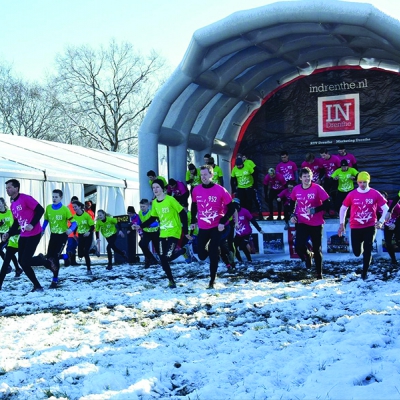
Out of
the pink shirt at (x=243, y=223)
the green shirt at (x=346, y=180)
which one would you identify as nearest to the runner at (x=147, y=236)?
the pink shirt at (x=243, y=223)

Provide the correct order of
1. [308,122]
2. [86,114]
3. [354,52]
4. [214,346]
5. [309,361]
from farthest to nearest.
Result: [86,114] → [308,122] → [354,52] → [214,346] → [309,361]

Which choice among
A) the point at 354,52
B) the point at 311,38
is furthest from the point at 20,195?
the point at 354,52

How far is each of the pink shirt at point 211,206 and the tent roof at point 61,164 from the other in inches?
345

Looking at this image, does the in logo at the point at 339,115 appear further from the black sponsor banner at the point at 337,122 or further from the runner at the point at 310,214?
the runner at the point at 310,214

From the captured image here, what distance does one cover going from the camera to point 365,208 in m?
10.1

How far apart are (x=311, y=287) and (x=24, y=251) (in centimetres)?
439

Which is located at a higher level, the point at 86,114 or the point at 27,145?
the point at 86,114

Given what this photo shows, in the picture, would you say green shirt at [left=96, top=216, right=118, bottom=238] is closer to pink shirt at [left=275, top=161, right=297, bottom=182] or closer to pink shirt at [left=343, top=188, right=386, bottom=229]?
pink shirt at [left=275, top=161, right=297, bottom=182]

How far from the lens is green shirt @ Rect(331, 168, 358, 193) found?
15977mm

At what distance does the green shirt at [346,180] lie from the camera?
52.4 ft

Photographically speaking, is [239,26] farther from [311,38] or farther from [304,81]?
[304,81]

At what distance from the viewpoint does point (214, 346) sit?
573 cm

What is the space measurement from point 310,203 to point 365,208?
94 centimetres

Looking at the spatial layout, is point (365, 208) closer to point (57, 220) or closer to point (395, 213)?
point (395, 213)
